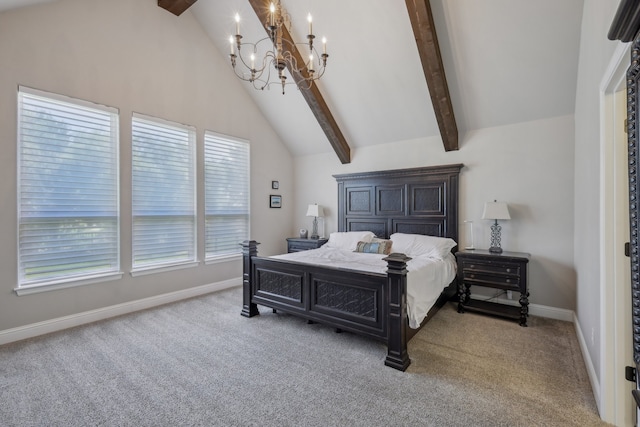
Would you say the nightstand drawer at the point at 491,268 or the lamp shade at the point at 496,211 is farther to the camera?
the lamp shade at the point at 496,211

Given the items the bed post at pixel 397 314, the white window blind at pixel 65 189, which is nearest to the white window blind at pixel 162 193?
the white window blind at pixel 65 189

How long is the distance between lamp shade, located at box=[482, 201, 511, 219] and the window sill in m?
4.57

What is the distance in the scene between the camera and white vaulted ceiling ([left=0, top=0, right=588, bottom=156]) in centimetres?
293

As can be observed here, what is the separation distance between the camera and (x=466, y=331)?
309 centimetres

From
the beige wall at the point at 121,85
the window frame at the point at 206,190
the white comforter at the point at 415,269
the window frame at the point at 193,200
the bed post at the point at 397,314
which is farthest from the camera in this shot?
the window frame at the point at 206,190

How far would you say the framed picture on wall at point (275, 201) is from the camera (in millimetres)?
5590

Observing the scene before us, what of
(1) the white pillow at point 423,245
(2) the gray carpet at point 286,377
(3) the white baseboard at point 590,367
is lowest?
(2) the gray carpet at point 286,377

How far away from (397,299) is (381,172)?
108 inches

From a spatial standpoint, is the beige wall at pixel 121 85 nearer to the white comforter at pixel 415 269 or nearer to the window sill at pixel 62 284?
the window sill at pixel 62 284

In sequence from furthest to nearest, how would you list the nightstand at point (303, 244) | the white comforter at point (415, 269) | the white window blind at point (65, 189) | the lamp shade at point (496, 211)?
the nightstand at point (303, 244)
the lamp shade at point (496, 211)
the white window blind at point (65, 189)
the white comforter at point (415, 269)

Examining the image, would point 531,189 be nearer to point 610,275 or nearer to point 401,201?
point 401,201

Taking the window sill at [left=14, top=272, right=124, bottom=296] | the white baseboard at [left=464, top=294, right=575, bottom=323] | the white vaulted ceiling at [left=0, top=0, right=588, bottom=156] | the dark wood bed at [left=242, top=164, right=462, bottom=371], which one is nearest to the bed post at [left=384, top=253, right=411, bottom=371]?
the dark wood bed at [left=242, top=164, right=462, bottom=371]

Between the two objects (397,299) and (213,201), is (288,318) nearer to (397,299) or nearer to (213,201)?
(397,299)

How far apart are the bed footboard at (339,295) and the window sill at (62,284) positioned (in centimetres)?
161
